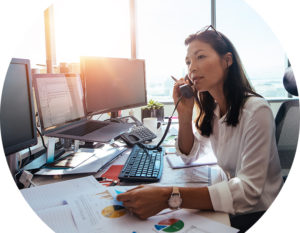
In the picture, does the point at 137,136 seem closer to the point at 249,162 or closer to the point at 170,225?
the point at 249,162

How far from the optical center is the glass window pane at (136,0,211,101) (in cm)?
354

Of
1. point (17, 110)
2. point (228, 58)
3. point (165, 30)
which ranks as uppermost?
point (165, 30)

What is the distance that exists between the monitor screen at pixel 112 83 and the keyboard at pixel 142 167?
55 cm

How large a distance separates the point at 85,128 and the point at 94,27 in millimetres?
2478

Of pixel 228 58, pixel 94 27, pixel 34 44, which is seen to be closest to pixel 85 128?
pixel 228 58

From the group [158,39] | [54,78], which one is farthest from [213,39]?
[158,39]

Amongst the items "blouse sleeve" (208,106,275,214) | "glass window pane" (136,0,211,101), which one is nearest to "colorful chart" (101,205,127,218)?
"blouse sleeve" (208,106,275,214)

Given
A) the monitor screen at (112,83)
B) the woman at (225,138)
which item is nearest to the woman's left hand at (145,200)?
the woman at (225,138)

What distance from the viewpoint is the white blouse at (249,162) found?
0.83m

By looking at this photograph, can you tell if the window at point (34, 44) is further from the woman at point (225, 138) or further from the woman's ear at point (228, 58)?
the woman's ear at point (228, 58)

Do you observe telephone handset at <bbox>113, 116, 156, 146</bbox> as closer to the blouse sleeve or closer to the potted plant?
the potted plant

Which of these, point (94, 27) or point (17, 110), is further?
point (94, 27)

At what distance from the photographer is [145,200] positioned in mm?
748

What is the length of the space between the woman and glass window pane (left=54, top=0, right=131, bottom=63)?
6.99 ft
